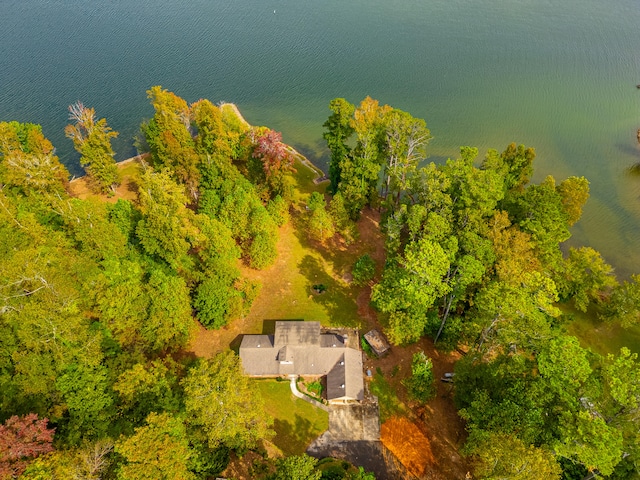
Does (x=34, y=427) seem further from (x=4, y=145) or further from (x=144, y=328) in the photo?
(x=4, y=145)

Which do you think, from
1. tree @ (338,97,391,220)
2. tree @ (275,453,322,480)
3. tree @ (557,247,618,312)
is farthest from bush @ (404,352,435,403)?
tree @ (338,97,391,220)

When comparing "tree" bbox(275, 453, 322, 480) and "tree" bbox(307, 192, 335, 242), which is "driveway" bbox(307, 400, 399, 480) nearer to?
"tree" bbox(275, 453, 322, 480)

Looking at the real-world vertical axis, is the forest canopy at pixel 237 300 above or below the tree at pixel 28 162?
below

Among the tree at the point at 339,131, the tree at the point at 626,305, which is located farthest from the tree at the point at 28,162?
the tree at the point at 626,305

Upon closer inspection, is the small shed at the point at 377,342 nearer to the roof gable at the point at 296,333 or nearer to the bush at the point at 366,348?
the bush at the point at 366,348

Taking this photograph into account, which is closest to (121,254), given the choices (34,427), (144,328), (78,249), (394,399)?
(78,249)

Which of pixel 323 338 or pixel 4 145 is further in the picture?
pixel 4 145
